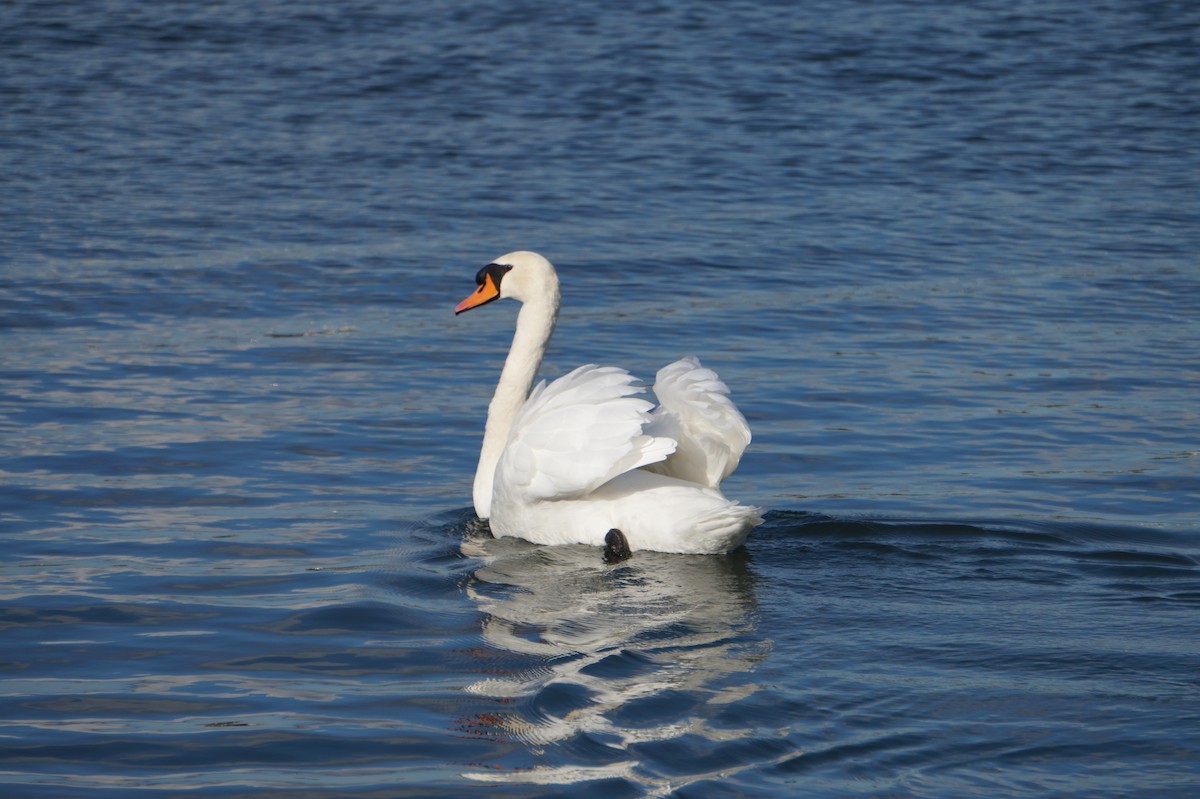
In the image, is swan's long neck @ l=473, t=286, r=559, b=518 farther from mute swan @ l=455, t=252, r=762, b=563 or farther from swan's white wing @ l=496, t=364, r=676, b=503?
swan's white wing @ l=496, t=364, r=676, b=503

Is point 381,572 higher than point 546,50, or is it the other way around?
point 546,50

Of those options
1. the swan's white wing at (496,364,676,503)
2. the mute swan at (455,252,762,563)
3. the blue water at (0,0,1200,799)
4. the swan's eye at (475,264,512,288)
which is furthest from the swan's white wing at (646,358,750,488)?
the swan's eye at (475,264,512,288)

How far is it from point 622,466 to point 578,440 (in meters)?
0.25

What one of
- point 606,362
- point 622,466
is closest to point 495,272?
point 622,466

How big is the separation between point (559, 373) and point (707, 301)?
217 centimetres

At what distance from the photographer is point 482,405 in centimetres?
994

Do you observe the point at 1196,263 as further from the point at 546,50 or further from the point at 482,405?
the point at 546,50

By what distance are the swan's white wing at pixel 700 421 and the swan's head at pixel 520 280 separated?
1257 mm

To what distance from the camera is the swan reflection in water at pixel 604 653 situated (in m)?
5.04

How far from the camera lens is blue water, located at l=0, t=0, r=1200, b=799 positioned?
5191 mm

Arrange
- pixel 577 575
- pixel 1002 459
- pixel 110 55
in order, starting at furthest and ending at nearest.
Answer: pixel 110 55
pixel 1002 459
pixel 577 575

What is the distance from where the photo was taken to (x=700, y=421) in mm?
7312

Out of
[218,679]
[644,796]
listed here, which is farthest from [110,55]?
[644,796]

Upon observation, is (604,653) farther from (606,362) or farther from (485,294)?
(606,362)
